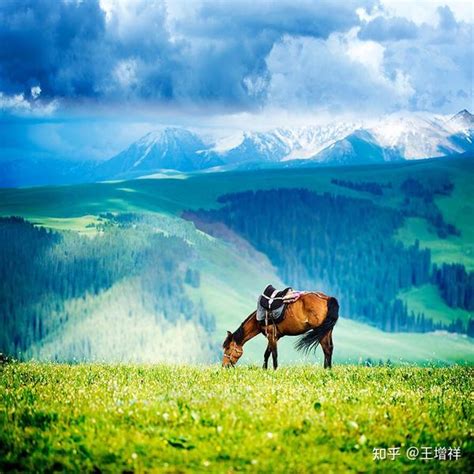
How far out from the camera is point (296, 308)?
947 inches

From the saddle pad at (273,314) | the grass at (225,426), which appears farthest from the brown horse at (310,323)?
the grass at (225,426)

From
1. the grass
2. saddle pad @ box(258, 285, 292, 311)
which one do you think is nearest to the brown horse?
saddle pad @ box(258, 285, 292, 311)

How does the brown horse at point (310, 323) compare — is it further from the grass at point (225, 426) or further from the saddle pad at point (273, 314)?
the grass at point (225, 426)

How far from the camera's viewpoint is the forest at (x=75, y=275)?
16638 centimetres

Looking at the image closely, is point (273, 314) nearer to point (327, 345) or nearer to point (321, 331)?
point (321, 331)

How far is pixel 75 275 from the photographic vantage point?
17875 cm

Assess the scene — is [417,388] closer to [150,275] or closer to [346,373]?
[346,373]

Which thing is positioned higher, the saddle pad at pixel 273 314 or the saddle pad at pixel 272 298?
the saddle pad at pixel 272 298

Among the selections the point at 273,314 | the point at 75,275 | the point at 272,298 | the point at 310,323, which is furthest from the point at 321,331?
the point at 75,275

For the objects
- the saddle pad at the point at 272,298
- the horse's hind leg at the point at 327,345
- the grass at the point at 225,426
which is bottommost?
the grass at the point at 225,426

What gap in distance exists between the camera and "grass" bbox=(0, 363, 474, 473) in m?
11.7

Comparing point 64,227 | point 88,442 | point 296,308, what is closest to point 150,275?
point 64,227

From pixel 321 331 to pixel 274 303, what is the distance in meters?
1.76

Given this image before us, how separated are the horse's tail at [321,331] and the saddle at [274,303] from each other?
1027mm
